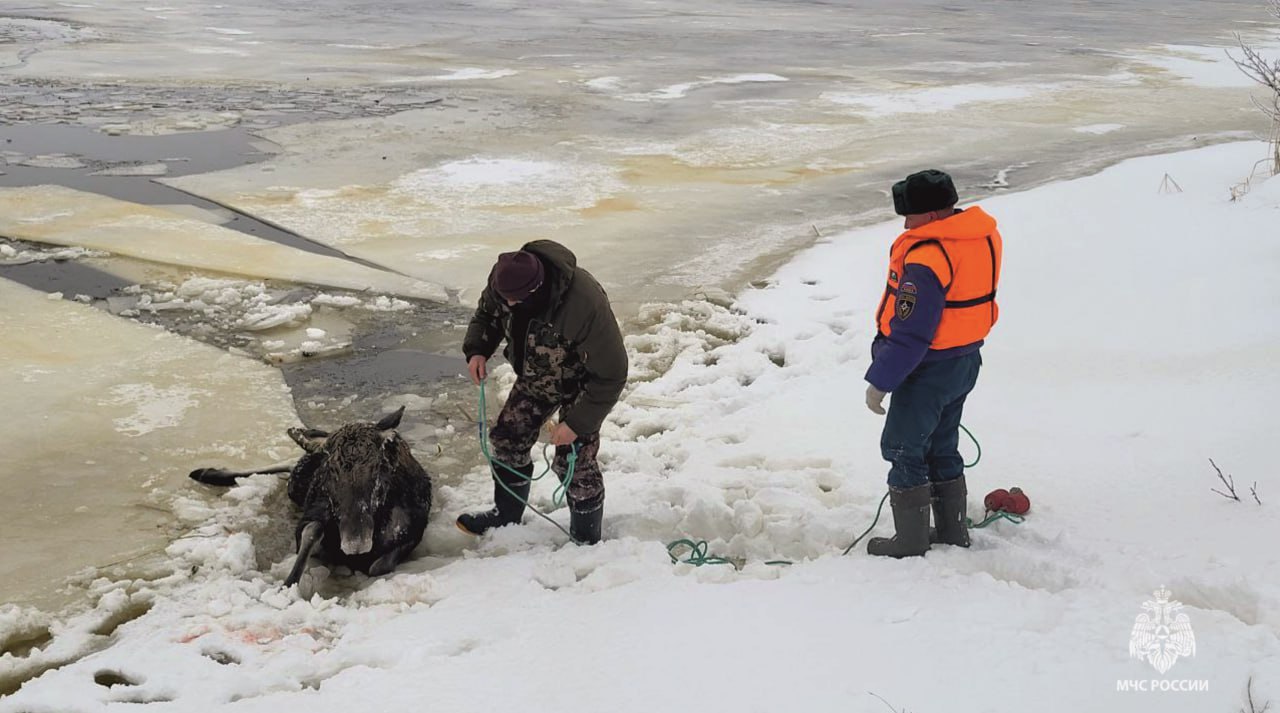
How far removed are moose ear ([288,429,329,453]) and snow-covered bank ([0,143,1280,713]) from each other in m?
0.34

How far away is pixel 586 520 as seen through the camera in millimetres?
4430

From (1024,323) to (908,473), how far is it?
3.37 meters

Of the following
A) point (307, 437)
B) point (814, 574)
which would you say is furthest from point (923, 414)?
point (307, 437)

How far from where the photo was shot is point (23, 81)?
17484 millimetres

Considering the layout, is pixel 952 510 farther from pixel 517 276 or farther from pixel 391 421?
Result: pixel 391 421

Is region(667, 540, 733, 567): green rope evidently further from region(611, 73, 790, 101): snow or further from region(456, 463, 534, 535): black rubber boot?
region(611, 73, 790, 101): snow

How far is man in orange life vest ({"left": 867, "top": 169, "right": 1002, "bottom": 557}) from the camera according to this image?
3.53m

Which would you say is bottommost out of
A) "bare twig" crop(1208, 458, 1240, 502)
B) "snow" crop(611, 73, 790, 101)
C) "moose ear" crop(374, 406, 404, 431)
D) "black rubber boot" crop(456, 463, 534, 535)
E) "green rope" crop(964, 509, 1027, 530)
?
"black rubber boot" crop(456, 463, 534, 535)

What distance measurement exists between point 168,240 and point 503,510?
19.3 feet

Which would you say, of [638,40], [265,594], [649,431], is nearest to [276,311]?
[649,431]

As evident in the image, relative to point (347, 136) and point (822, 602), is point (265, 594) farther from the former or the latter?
point (347, 136)

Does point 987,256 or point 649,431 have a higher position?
point 987,256

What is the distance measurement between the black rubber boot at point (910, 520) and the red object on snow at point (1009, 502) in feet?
1.92

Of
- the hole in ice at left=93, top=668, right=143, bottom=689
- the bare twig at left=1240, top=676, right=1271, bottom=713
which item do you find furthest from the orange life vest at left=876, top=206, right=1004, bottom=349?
the hole in ice at left=93, top=668, right=143, bottom=689
